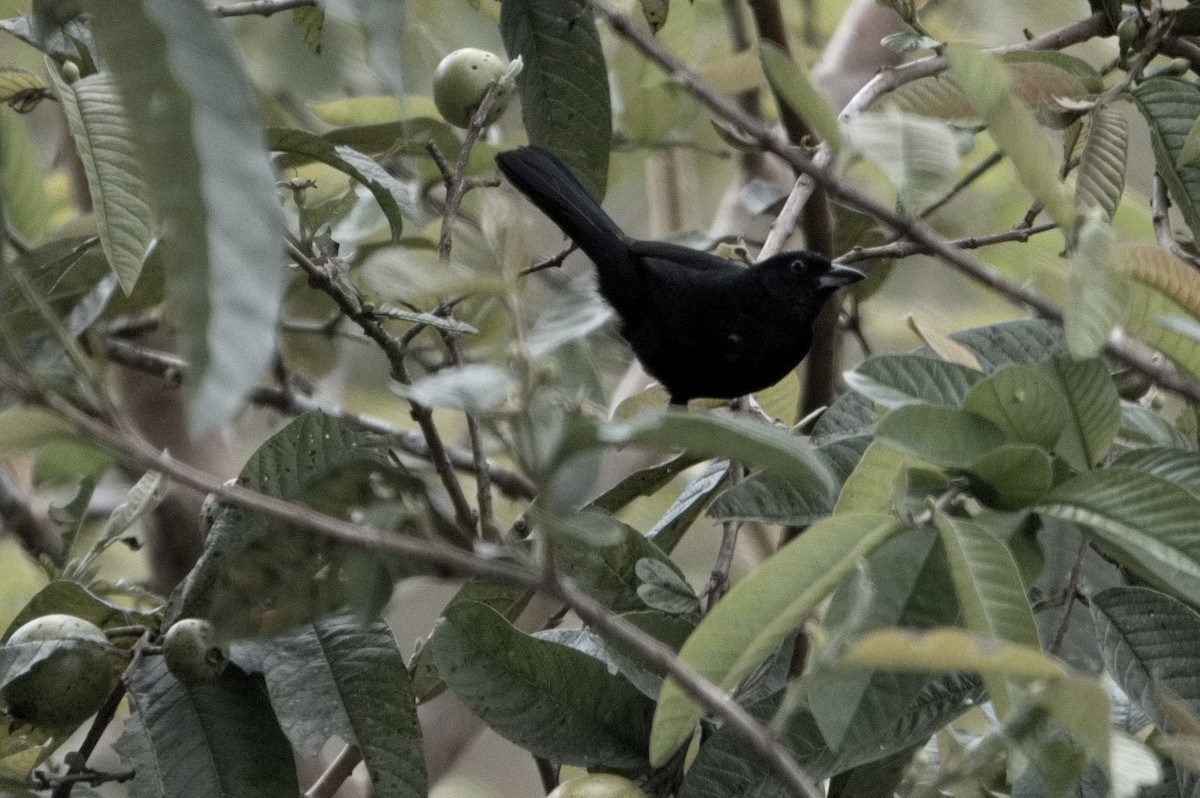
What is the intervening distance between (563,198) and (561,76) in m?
0.63

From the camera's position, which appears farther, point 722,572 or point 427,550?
point 722,572

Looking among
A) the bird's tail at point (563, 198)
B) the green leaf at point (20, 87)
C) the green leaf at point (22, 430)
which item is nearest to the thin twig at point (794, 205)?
the bird's tail at point (563, 198)

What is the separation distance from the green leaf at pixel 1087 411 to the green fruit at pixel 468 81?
3.17 ft

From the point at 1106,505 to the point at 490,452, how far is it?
1910 mm

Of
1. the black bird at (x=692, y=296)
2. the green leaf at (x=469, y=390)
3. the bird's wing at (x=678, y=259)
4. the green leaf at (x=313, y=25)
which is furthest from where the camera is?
the bird's wing at (x=678, y=259)

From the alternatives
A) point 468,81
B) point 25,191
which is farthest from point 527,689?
point 25,191

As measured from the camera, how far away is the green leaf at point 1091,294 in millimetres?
1176

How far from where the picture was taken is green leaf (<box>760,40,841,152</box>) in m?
1.24

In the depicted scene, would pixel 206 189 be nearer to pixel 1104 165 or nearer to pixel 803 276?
pixel 1104 165

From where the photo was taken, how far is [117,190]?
1567mm

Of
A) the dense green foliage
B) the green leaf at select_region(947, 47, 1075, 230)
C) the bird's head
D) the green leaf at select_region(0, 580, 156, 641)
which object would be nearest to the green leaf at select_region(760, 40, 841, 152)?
the dense green foliage

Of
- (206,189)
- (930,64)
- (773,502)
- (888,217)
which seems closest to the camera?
(206,189)

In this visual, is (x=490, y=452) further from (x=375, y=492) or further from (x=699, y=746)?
(x=375, y=492)

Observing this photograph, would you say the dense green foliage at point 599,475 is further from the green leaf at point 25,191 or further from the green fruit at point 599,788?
the green leaf at point 25,191
